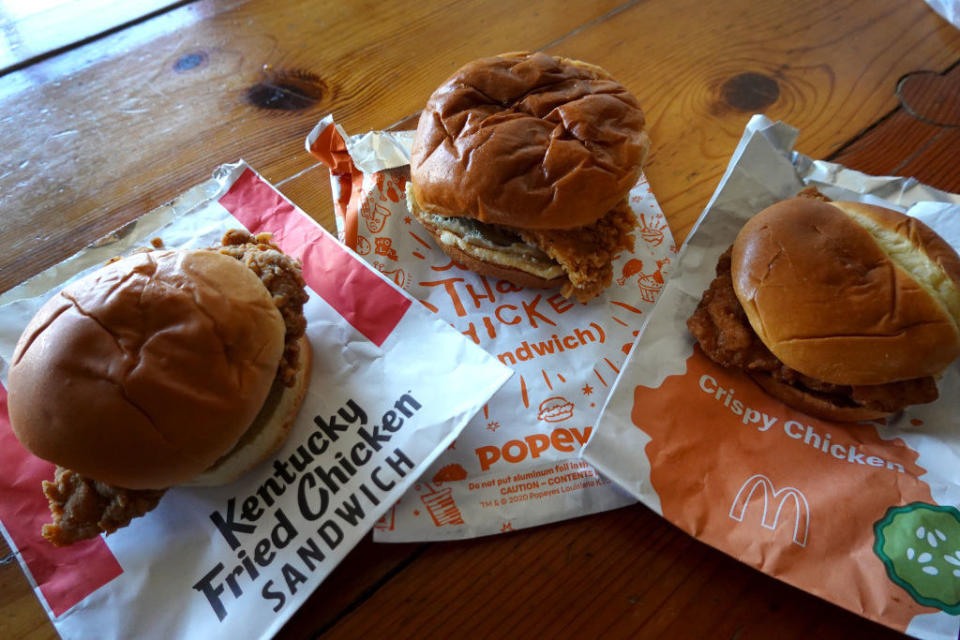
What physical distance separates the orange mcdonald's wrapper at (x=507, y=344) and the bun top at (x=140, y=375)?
0.47 m

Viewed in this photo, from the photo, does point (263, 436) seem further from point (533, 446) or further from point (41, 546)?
point (533, 446)

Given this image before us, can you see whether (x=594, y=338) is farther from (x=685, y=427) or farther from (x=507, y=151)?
(x=507, y=151)

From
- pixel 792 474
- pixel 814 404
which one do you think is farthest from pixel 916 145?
pixel 792 474

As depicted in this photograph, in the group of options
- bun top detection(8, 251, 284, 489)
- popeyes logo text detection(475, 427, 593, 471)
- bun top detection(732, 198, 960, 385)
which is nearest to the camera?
bun top detection(8, 251, 284, 489)

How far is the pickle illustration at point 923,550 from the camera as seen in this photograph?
112 cm

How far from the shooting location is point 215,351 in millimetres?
1125

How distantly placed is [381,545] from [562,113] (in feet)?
4.10

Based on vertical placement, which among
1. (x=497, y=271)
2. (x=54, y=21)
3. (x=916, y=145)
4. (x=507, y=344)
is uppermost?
(x=54, y=21)

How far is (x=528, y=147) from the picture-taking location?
147cm

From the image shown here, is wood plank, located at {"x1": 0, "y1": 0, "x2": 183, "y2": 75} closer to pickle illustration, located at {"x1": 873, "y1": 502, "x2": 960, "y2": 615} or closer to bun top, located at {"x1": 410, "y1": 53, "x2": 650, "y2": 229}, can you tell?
bun top, located at {"x1": 410, "y1": 53, "x2": 650, "y2": 229}

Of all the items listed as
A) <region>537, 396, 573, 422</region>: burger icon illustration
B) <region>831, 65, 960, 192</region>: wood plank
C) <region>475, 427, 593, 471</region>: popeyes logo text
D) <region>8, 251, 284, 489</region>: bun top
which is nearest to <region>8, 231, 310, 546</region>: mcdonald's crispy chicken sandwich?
<region>8, 251, 284, 489</region>: bun top

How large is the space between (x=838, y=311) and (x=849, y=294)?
0.05m

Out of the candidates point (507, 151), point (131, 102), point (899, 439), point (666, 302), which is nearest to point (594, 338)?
point (666, 302)

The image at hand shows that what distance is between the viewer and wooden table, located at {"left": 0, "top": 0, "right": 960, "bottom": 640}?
1.24 metres
